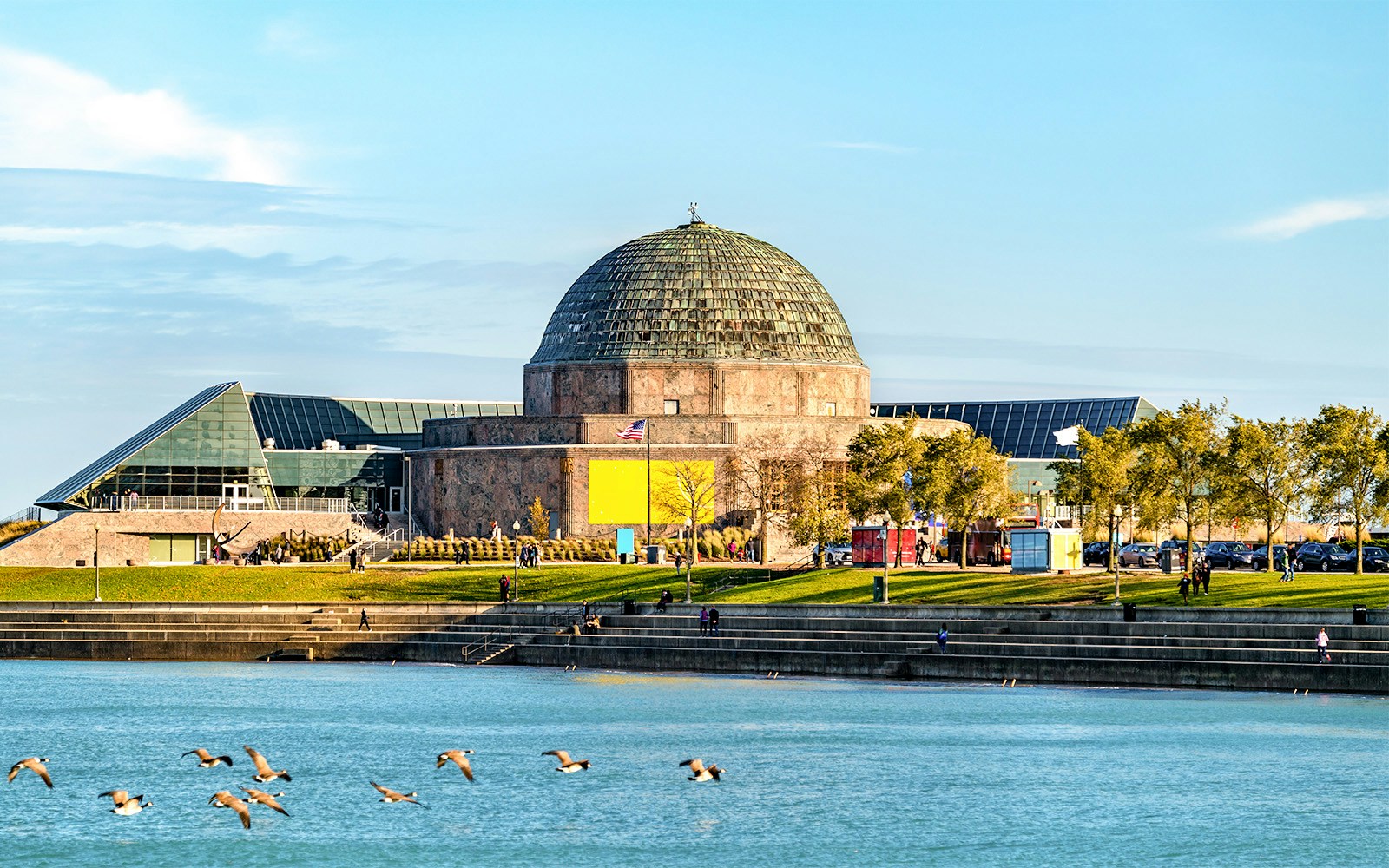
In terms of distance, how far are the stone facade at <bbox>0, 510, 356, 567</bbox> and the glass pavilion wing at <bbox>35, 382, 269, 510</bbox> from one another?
280cm

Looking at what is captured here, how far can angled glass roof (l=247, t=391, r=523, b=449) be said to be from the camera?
7962cm

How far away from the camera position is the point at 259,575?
2149 inches

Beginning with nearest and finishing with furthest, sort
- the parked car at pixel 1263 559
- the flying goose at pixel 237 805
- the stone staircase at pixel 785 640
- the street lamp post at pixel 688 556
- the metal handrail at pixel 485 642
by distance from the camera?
1. the flying goose at pixel 237 805
2. the stone staircase at pixel 785 640
3. the metal handrail at pixel 485 642
4. the street lamp post at pixel 688 556
5. the parked car at pixel 1263 559

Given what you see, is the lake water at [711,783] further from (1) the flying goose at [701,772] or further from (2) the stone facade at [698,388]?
(2) the stone facade at [698,388]

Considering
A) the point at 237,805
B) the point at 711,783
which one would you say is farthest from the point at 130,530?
the point at 237,805

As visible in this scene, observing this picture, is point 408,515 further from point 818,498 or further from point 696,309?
point 818,498

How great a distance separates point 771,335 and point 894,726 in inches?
1380

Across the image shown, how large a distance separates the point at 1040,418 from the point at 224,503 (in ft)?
113

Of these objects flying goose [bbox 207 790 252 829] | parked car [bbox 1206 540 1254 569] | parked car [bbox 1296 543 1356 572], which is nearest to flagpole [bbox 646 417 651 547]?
parked car [bbox 1206 540 1254 569]

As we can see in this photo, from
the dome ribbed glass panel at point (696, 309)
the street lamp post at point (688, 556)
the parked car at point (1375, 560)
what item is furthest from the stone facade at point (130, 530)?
the parked car at point (1375, 560)

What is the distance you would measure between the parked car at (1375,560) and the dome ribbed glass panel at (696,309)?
22.2 metres

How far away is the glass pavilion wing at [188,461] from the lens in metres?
67.8

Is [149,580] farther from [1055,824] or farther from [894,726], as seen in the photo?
[1055,824]

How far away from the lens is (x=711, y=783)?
29234 millimetres
